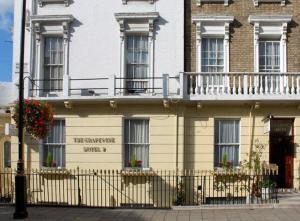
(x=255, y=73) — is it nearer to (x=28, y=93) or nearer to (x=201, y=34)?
(x=201, y=34)

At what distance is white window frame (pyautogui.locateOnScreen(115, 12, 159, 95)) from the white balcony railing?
6.23ft

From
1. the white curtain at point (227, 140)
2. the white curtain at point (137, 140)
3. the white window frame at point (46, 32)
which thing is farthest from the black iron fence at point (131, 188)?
the white window frame at point (46, 32)

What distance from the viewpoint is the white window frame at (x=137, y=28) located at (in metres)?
22.0

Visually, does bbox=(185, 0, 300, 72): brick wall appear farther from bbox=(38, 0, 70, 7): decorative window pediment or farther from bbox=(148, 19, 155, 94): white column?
bbox=(38, 0, 70, 7): decorative window pediment

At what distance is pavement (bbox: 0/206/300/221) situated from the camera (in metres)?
15.8

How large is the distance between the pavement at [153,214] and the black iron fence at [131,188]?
3.11 m

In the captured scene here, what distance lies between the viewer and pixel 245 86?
2109cm

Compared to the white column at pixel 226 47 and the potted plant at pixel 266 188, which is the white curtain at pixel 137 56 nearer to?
the white column at pixel 226 47

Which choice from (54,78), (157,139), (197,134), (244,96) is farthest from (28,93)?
(244,96)

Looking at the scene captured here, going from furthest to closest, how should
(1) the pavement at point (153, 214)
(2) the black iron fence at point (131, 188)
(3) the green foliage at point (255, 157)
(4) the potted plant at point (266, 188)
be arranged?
(2) the black iron fence at point (131, 188), (3) the green foliage at point (255, 157), (4) the potted plant at point (266, 188), (1) the pavement at point (153, 214)

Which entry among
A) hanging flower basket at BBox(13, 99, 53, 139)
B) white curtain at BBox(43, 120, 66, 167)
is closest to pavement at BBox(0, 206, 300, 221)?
hanging flower basket at BBox(13, 99, 53, 139)

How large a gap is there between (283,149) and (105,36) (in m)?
8.61

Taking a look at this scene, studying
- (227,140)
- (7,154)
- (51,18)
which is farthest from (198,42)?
(7,154)

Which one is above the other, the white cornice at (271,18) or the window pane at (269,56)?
the white cornice at (271,18)
